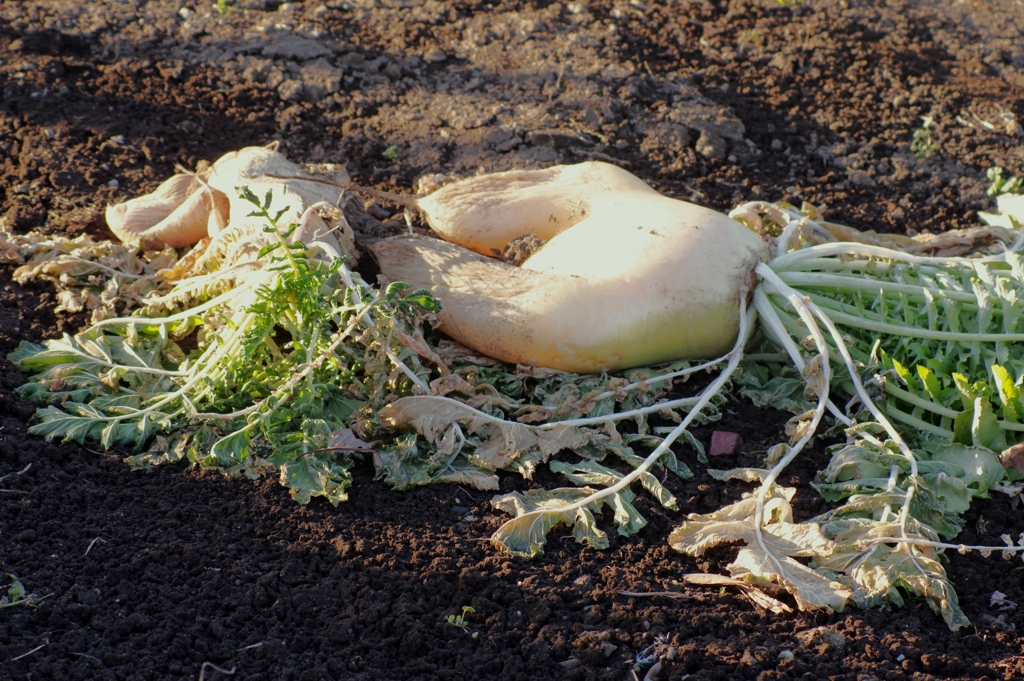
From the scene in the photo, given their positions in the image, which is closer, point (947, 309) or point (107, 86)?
point (947, 309)

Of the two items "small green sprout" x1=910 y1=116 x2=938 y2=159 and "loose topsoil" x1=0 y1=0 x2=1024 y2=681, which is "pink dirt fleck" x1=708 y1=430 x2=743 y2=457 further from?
"small green sprout" x1=910 y1=116 x2=938 y2=159

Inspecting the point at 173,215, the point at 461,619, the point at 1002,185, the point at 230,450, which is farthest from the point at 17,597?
the point at 1002,185

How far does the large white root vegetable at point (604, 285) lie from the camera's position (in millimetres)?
2844

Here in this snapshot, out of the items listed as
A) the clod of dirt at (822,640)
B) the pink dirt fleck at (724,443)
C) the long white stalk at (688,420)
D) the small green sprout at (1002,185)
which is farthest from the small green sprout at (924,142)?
the clod of dirt at (822,640)

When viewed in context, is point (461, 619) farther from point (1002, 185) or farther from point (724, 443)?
point (1002, 185)

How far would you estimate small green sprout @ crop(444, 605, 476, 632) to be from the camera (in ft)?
6.77

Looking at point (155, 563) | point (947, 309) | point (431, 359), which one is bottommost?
point (155, 563)

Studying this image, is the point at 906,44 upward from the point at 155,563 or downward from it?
upward

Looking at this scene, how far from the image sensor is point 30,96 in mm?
4258

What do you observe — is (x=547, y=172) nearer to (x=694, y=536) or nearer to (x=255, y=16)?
(x=694, y=536)

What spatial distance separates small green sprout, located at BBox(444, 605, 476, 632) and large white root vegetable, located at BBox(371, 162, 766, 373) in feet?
3.28

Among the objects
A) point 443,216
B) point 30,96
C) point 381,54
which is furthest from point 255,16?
point 443,216

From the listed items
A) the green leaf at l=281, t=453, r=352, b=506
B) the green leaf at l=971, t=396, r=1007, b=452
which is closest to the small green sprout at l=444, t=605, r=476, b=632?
the green leaf at l=281, t=453, r=352, b=506

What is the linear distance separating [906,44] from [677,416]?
3.69m
